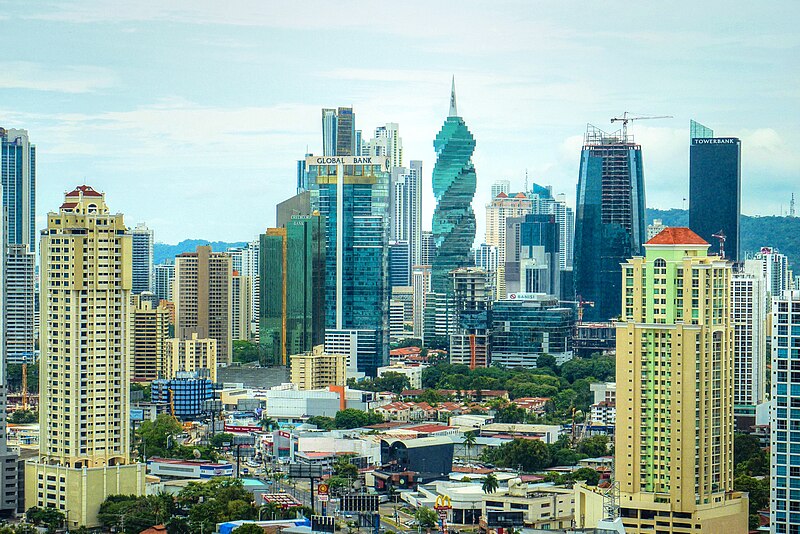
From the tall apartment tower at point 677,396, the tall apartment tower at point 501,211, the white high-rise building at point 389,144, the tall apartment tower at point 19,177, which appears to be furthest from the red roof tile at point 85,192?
the tall apartment tower at point 501,211

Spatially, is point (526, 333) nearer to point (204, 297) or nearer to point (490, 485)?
point (204, 297)

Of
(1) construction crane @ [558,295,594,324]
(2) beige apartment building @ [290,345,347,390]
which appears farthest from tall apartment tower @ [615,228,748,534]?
(1) construction crane @ [558,295,594,324]

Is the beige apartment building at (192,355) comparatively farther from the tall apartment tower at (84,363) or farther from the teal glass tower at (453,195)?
the tall apartment tower at (84,363)

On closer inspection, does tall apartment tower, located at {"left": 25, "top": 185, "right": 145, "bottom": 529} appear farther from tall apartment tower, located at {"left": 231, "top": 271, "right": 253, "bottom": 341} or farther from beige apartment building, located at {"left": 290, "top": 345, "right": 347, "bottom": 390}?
tall apartment tower, located at {"left": 231, "top": 271, "right": 253, "bottom": 341}

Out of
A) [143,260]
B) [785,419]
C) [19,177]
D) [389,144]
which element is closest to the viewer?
[785,419]

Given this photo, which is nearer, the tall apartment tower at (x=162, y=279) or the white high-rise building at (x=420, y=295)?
the white high-rise building at (x=420, y=295)

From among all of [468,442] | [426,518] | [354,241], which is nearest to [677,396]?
[426,518]

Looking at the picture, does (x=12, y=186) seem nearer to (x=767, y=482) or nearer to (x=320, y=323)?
(x=320, y=323)
